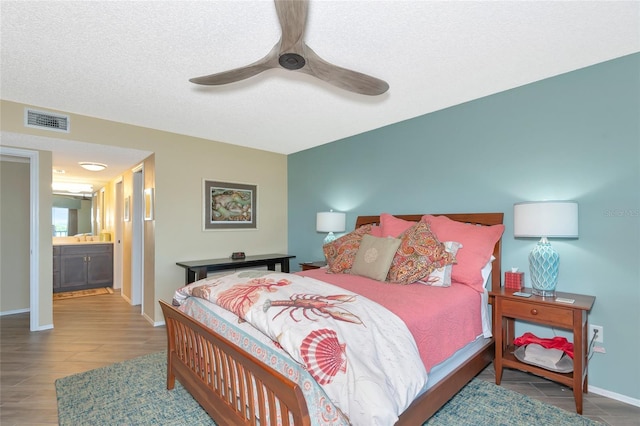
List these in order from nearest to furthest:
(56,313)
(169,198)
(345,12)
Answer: (345,12) → (169,198) → (56,313)

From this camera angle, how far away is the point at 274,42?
80.7 inches

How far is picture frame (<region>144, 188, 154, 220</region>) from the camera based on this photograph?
3.96 m

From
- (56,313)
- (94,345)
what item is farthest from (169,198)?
(56,313)

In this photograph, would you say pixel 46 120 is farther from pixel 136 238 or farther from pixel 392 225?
pixel 392 225

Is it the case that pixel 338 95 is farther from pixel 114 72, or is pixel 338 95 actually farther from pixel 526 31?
pixel 114 72

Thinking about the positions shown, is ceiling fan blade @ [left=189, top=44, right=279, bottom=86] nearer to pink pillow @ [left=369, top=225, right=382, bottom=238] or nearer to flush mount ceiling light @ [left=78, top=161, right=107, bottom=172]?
pink pillow @ [left=369, top=225, right=382, bottom=238]

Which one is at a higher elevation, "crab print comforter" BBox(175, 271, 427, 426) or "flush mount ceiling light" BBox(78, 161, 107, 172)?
"flush mount ceiling light" BBox(78, 161, 107, 172)

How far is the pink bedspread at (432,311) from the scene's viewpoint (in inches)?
70.7

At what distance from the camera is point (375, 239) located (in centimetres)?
290

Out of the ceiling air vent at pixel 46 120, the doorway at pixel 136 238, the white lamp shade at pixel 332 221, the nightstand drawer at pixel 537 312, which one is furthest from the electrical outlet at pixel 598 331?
the doorway at pixel 136 238

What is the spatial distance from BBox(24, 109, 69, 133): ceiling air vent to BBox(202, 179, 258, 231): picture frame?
1.60m

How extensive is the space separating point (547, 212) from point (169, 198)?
4.02 m

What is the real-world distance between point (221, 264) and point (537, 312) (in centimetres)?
330

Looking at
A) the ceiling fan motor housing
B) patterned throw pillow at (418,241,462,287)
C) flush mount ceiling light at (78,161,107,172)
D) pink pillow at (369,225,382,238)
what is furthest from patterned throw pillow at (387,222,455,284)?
flush mount ceiling light at (78,161,107,172)
